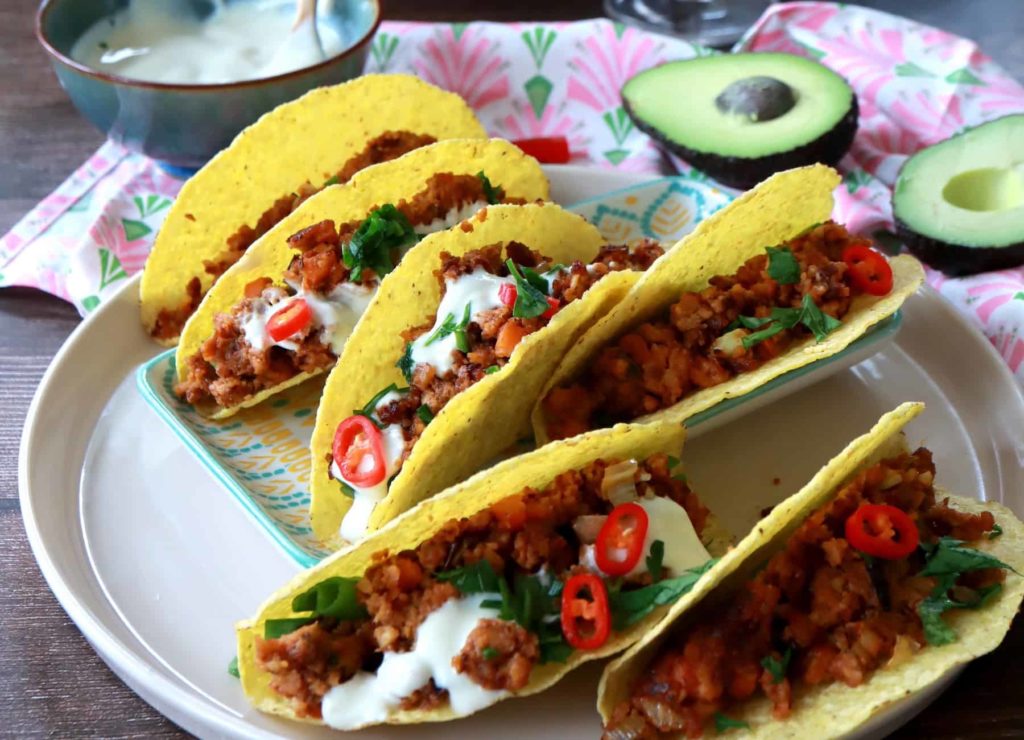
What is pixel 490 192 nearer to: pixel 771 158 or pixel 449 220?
pixel 449 220

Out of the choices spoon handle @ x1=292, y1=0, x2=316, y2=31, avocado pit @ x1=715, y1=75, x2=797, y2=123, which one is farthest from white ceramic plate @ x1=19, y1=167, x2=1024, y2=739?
spoon handle @ x1=292, y1=0, x2=316, y2=31

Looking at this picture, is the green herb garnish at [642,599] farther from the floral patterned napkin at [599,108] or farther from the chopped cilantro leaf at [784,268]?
the floral patterned napkin at [599,108]

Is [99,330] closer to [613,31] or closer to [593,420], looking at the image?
[593,420]

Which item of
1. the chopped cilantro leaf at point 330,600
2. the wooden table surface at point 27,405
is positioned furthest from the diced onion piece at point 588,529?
the wooden table surface at point 27,405

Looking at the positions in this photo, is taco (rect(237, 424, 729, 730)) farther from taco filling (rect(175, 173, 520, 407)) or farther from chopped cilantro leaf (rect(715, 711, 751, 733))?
taco filling (rect(175, 173, 520, 407))

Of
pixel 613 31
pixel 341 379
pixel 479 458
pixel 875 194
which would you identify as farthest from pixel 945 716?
pixel 613 31
